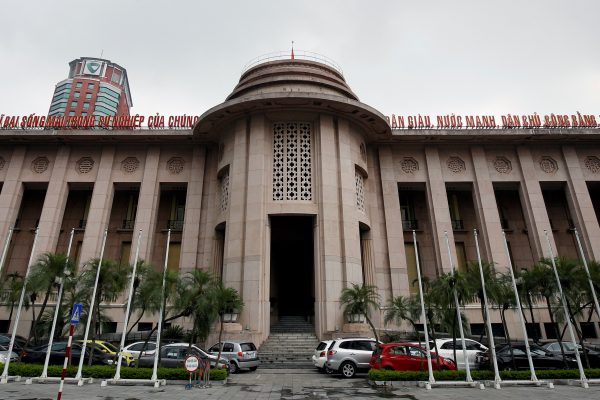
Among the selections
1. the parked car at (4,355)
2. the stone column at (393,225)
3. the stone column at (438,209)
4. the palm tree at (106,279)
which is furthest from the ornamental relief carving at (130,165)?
the stone column at (438,209)

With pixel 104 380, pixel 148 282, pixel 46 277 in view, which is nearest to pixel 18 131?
pixel 46 277

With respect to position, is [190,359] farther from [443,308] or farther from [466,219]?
[466,219]

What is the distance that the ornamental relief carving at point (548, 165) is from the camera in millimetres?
30016

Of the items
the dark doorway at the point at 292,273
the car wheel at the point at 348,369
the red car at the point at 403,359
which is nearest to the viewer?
the red car at the point at 403,359

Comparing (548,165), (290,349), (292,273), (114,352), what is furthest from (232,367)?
(548,165)

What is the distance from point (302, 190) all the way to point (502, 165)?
1731 centimetres

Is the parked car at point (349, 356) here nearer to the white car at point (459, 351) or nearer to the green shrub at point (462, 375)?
the green shrub at point (462, 375)

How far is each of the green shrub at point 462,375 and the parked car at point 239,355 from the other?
6.24 metres

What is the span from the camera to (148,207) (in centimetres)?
2877

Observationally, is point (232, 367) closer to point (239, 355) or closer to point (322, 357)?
point (239, 355)

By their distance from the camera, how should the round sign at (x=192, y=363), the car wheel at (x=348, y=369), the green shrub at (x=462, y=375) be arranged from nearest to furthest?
1. the round sign at (x=192, y=363)
2. the green shrub at (x=462, y=375)
3. the car wheel at (x=348, y=369)

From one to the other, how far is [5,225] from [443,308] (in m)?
31.1

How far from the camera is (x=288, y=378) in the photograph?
611 inches

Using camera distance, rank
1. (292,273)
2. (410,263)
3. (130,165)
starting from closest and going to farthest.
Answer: (410,263)
(130,165)
(292,273)
